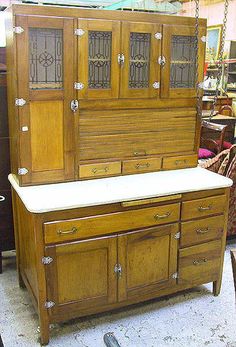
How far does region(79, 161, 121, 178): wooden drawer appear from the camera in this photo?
2326 mm

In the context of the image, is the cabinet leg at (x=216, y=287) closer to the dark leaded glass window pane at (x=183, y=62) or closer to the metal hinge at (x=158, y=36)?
the dark leaded glass window pane at (x=183, y=62)

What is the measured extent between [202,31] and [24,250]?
5.99ft

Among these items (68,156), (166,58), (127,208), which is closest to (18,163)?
(68,156)

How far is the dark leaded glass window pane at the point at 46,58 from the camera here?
2.04 m

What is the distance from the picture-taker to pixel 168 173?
255cm

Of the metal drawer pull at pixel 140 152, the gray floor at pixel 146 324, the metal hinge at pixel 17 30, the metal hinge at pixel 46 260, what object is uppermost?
the metal hinge at pixel 17 30

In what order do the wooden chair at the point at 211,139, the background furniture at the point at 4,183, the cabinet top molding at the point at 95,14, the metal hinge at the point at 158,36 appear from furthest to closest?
the wooden chair at the point at 211,139 < the background furniture at the point at 4,183 < the metal hinge at the point at 158,36 < the cabinet top molding at the point at 95,14

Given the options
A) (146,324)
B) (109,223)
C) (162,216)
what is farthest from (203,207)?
(146,324)

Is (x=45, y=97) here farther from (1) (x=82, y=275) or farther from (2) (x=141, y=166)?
(1) (x=82, y=275)

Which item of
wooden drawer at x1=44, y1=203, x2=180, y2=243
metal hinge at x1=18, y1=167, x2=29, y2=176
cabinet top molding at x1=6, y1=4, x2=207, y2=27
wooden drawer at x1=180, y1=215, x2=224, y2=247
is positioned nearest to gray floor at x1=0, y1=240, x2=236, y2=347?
wooden drawer at x1=180, y1=215, x2=224, y2=247

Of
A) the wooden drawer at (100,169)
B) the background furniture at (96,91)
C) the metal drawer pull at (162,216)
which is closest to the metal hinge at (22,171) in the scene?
the background furniture at (96,91)

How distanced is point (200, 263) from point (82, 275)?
0.82 metres

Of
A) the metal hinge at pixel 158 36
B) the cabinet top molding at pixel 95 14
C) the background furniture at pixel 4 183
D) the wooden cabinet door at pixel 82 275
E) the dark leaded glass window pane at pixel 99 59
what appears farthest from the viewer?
the background furniture at pixel 4 183

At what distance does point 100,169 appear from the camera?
2.36 metres
